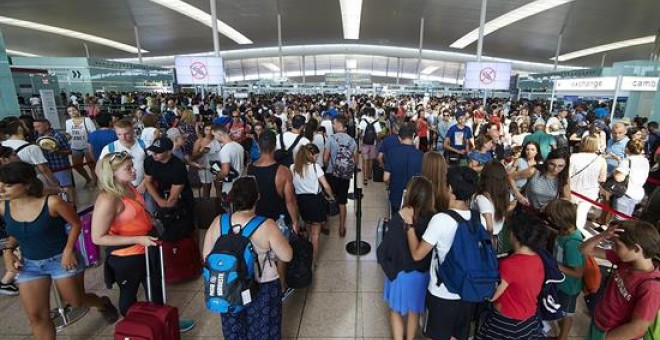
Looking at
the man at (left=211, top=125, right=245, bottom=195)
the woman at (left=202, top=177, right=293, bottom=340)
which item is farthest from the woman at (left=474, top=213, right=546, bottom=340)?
the man at (left=211, top=125, right=245, bottom=195)

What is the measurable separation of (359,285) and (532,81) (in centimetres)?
2088

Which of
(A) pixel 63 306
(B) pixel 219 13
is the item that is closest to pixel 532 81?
(B) pixel 219 13

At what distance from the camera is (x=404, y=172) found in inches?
146

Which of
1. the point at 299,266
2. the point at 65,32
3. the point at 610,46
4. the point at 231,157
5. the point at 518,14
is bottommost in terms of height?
the point at 299,266

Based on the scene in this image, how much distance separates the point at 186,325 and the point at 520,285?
8.56ft

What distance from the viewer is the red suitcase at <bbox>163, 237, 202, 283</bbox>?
3355 mm

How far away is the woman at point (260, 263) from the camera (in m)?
1.87

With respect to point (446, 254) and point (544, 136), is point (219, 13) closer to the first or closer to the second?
point (544, 136)

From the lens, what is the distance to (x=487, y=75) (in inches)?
310

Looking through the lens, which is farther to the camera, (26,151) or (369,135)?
(369,135)

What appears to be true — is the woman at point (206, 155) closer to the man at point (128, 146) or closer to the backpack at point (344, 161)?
the man at point (128, 146)

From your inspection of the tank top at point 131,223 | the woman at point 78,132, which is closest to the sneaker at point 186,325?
the tank top at point 131,223

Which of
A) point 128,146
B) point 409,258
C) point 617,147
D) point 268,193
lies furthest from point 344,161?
point 617,147

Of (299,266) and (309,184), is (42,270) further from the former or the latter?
(309,184)
